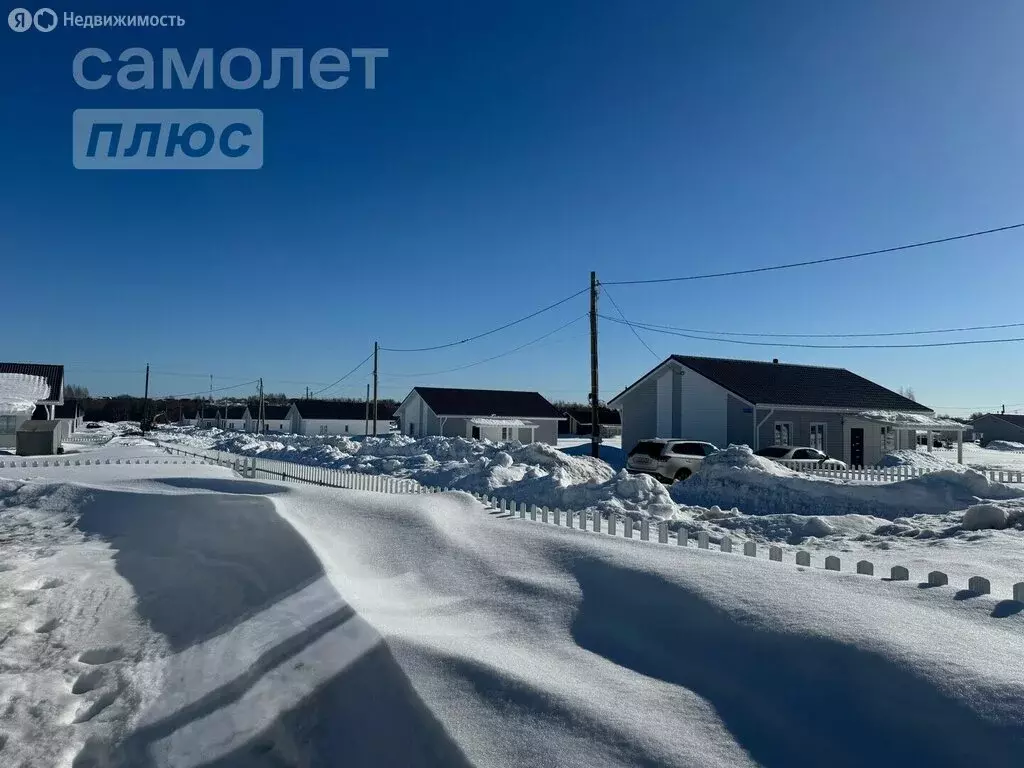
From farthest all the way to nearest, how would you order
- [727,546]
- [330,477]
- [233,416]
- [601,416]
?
[233,416], [601,416], [330,477], [727,546]

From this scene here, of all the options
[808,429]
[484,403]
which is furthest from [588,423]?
[808,429]

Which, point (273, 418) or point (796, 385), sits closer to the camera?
point (796, 385)

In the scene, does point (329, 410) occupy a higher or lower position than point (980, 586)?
higher

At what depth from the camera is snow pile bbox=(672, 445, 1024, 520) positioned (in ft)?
47.3

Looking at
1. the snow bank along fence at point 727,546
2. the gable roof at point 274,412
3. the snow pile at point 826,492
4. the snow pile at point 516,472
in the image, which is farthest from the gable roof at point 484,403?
the gable roof at point 274,412

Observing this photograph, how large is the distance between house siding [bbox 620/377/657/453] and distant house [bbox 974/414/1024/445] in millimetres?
62676

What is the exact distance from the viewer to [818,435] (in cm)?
3269

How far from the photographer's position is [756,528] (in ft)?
37.6

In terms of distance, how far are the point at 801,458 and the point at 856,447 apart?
1109 centimetres

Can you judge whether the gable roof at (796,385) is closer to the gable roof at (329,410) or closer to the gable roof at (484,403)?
the gable roof at (484,403)

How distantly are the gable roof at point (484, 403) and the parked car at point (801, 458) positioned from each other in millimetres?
30625

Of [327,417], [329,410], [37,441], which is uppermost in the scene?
[329,410]

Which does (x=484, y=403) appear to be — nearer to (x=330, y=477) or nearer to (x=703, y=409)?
(x=703, y=409)

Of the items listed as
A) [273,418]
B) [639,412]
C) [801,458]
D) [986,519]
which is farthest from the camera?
[273,418]
